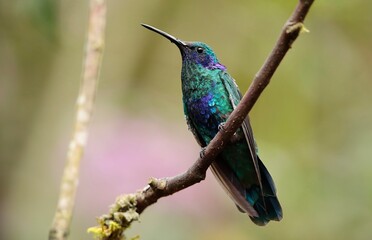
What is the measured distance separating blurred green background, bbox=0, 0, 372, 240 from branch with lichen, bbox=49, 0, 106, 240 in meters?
0.74

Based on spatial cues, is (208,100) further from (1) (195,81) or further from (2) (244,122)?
(2) (244,122)

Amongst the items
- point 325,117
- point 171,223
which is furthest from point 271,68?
point 325,117

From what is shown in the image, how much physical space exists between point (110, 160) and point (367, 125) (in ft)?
5.23

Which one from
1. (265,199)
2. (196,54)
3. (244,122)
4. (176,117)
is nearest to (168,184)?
(244,122)

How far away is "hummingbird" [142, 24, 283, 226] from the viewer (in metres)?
2.75

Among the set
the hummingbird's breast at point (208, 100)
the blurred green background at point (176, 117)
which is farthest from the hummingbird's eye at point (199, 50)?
the blurred green background at point (176, 117)

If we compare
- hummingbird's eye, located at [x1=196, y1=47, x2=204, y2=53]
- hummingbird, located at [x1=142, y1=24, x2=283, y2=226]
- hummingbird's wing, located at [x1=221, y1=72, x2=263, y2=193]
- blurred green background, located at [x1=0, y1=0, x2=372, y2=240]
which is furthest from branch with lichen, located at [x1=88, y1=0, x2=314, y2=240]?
blurred green background, located at [x1=0, y1=0, x2=372, y2=240]

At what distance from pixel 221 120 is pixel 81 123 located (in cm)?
77

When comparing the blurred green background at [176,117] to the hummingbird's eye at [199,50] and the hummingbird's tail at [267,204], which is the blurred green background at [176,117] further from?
the hummingbird's tail at [267,204]

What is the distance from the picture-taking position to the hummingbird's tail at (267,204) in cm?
271

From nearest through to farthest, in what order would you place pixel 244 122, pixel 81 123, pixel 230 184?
pixel 81 123, pixel 244 122, pixel 230 184

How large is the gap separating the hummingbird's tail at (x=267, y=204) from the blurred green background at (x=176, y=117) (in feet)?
3.03

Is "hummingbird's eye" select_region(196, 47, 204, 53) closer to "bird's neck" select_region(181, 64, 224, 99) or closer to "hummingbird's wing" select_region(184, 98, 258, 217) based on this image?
"bird's neck" select_region(181, 64, 224, 99)

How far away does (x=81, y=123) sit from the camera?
2316 millimetres
